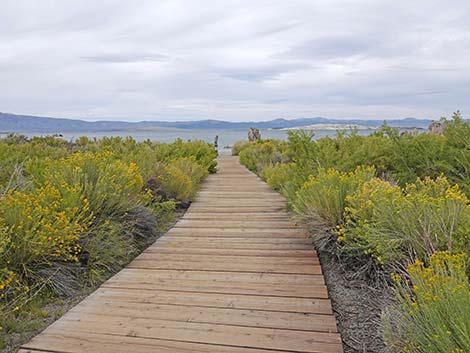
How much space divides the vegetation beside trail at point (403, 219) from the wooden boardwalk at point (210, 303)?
20.0 inches

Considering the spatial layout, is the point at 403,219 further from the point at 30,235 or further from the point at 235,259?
the point at 30,235

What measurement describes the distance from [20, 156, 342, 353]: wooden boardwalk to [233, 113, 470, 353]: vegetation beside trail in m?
0.51

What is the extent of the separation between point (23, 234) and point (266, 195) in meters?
6.09

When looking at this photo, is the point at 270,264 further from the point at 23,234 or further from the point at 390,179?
the point at 390,179

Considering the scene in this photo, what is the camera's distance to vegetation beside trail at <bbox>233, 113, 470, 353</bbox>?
222cm

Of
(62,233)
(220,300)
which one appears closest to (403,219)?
(220,300)

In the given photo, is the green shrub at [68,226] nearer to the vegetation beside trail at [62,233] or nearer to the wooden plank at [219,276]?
the vegetation beside trail at [62,233]

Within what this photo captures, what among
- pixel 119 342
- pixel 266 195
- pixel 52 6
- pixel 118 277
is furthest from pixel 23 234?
pixel 52 6

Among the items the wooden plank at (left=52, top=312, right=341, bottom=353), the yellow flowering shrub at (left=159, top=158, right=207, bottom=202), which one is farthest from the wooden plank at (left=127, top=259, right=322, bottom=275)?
the yellow flowering shrub at (left=159, top=158, right=207, bottom=202)

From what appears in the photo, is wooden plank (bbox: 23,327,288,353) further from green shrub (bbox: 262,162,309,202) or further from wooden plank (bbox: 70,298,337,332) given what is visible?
green shrub (bbox: 262,162,309,202)

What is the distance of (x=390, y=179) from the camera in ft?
21.4

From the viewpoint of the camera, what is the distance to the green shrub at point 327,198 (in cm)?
488

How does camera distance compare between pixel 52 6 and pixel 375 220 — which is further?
pixel 52 6

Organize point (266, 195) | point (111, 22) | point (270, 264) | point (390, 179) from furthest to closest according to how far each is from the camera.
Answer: point (111, 22) < point (266, 195) < point (390, 179) < point (270, 264)
